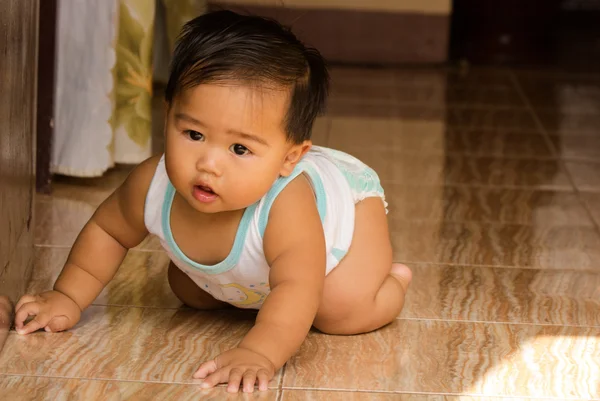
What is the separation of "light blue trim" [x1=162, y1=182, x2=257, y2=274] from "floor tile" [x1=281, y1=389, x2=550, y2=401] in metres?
0.21

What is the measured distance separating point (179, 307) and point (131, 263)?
0.24 metres

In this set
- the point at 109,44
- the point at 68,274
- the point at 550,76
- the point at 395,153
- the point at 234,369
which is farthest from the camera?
the point at 550,76

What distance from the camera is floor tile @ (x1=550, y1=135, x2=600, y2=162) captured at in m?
2.82

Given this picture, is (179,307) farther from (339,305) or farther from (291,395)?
(291,395)

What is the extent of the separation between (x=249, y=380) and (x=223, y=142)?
0.29 metres

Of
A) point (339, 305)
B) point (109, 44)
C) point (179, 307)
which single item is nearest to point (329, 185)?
point (339, 305)

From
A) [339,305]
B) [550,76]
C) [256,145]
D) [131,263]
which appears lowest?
[550,76]

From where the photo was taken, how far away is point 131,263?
1.76 metres

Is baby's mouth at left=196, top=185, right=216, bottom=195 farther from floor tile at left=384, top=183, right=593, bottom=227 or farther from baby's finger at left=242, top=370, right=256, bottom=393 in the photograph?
floor tile at left=384, top=183, right=593, bottom=227

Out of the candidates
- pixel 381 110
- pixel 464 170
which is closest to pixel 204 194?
pixel 464 170

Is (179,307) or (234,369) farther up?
(234,369)

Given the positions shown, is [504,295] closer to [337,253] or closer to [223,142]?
[337,253]

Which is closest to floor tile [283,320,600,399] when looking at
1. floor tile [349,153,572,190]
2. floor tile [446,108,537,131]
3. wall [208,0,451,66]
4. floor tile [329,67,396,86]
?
floor tile [349,153,572,190]

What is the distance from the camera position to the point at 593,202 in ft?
7.66
